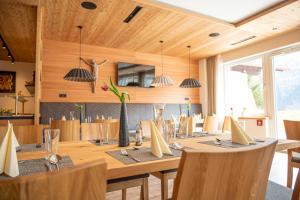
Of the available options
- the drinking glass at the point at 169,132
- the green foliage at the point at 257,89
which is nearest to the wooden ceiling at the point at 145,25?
the green foliage at the point at 257,89

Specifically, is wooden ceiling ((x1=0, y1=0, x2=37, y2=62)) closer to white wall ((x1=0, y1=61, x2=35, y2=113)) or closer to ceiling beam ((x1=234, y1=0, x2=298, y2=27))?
white wall ((x1=0, y1=61, x2=35, y2=113))

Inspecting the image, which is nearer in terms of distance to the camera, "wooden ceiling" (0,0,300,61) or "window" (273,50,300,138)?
"wooden ceiling" (0,0,300,61)

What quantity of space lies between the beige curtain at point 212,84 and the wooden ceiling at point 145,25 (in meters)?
0.77

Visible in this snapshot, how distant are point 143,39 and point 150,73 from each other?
120 centimetres

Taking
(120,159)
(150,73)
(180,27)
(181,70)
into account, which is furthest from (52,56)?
(120,159)

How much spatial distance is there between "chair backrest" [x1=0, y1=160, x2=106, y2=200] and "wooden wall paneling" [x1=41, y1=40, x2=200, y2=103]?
428 cm

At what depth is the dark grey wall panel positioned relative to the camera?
418 cm

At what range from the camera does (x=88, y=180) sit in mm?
489

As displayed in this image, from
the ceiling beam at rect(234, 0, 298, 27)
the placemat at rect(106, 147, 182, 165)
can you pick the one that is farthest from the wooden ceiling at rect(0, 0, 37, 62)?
the ceiling beam at rect(234, 0, 298, 27)

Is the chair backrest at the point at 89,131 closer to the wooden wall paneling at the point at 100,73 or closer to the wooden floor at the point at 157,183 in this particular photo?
the wooden floor at the point at 157,183

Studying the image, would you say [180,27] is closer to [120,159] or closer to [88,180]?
[120,159]

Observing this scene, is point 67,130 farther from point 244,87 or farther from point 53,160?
point 244,87

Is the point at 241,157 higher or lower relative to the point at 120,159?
higher

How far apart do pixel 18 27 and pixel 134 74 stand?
2.60m
